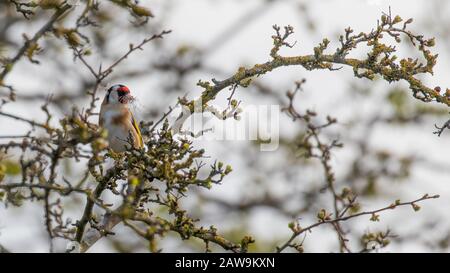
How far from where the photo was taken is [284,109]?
569cm

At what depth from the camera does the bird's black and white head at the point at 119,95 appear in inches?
318

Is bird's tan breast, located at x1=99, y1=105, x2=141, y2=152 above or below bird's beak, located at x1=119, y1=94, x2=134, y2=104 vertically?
below

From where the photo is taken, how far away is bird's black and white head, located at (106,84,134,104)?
8.07 metres

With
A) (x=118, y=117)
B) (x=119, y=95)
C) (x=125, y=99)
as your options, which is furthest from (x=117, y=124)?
(x=119, y=95)

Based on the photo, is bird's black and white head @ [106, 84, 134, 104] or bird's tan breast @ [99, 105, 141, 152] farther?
bird's black and white head @ [106, 84, 134, 104]

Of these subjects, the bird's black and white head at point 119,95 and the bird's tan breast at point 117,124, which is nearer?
the bird's tan breast at point 117,124

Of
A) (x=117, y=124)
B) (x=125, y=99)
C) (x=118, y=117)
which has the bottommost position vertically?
(x=117, y=124)

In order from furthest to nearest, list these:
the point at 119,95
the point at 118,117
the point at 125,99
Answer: the point at 119,95 < the point at 125,99 < the point at 118,117

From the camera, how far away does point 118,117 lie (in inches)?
299

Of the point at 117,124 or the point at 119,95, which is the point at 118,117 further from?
Result: the point at 119,95

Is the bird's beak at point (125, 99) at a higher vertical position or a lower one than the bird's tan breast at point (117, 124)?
higher

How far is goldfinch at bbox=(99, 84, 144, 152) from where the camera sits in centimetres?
761

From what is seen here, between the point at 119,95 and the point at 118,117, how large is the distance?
63cm
